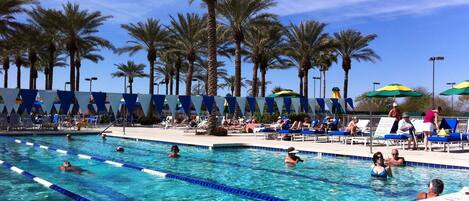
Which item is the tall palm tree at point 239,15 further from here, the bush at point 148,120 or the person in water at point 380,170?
the person in water at point 380,170

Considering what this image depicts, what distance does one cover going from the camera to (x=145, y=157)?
14.9 metres

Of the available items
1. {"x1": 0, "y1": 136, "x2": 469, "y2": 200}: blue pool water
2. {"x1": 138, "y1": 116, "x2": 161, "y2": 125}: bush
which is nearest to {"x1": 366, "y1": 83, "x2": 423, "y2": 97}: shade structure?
{"x1": 0, "y1": 136, "x2": 469, "y2": 200}: blue pool water

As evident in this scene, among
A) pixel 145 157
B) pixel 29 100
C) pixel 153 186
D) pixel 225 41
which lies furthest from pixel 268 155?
pixel 225 41

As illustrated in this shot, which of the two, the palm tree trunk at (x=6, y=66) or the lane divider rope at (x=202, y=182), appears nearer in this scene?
the lane divider rope at (x=202, y=182)

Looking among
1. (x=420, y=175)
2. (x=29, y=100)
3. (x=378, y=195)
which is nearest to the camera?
(x=378, y=195)

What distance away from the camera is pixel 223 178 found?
10680mm

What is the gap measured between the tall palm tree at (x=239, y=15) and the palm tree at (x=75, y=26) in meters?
10.1

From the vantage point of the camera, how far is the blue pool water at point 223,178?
8656 millimetres

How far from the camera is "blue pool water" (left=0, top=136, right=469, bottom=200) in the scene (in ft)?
28.4

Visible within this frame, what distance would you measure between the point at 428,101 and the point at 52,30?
1962 inches

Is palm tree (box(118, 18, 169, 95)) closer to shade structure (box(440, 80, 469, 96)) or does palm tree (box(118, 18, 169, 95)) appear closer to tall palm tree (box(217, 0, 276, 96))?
tall palm tree (box(217, 0, 276, 96))

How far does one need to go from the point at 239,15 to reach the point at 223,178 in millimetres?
21458

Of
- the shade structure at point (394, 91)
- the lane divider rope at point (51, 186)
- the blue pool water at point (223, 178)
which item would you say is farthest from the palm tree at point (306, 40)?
the lane divider rope at point (51, 186)

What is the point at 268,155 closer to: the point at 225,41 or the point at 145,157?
the point at 145,157
